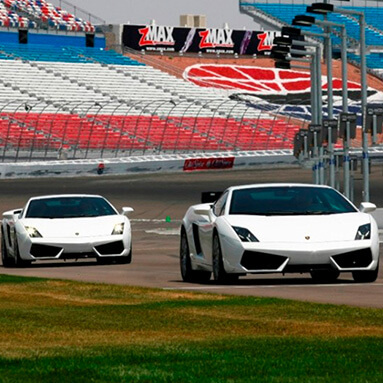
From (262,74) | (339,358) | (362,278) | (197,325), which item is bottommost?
(262,74)

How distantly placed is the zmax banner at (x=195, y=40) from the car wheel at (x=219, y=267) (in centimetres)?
9125

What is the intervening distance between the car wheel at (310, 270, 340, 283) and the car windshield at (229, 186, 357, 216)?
795 mm

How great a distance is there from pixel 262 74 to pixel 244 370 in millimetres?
102415

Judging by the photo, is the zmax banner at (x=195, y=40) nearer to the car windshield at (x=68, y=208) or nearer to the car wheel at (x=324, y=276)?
the car windshield at (x=68, y=208)

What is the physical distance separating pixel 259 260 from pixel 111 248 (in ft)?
23.2

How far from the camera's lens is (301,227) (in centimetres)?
1781

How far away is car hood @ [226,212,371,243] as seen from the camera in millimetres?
17719

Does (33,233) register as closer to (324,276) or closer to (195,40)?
(324,276)

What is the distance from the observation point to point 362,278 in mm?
18109

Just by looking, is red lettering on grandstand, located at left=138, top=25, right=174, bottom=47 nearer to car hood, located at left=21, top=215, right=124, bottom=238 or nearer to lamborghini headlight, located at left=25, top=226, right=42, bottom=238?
car hood, located at left=21, top=215, right=124, bottom=238

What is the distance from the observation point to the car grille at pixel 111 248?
24.4m

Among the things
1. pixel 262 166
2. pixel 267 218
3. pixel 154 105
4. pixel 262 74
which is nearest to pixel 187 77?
pixel 262 74

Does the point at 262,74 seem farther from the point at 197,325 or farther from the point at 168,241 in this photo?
the point at 197,325

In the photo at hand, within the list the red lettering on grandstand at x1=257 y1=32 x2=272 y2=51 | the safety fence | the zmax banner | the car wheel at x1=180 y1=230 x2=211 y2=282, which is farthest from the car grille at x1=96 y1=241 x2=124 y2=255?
the red lettering on grandstand at x1=257 y1=32 x2=272 y2=51
